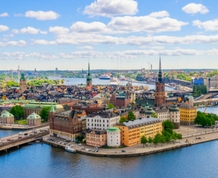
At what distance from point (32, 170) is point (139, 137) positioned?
14299 mm

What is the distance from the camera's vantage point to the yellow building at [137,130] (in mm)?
43188

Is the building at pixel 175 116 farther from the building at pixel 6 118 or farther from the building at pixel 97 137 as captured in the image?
the building at pixel 6 118

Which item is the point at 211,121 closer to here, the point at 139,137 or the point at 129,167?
the point at 139,137

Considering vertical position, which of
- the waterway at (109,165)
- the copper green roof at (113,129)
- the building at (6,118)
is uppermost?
the copper green roof at (113,129)

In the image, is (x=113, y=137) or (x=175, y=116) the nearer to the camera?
(x=113, y=137)

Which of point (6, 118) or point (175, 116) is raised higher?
point (175, 116)

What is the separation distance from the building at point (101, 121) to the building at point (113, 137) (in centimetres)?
337

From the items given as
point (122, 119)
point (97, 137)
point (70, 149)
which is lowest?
point (70, 149)

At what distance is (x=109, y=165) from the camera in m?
36.5

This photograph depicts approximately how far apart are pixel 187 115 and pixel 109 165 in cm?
2474

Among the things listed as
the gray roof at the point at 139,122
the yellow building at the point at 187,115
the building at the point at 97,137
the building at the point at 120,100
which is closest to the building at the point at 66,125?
the building at the point at 97,137

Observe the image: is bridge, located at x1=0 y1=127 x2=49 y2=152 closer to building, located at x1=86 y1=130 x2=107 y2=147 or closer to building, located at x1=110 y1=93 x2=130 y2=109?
building, located at x1=86 y1=130 x2=107 y2=147

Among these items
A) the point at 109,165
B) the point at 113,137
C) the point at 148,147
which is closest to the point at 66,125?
the point at 113,137

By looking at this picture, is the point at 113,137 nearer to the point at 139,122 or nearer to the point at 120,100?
the point at 139,122
